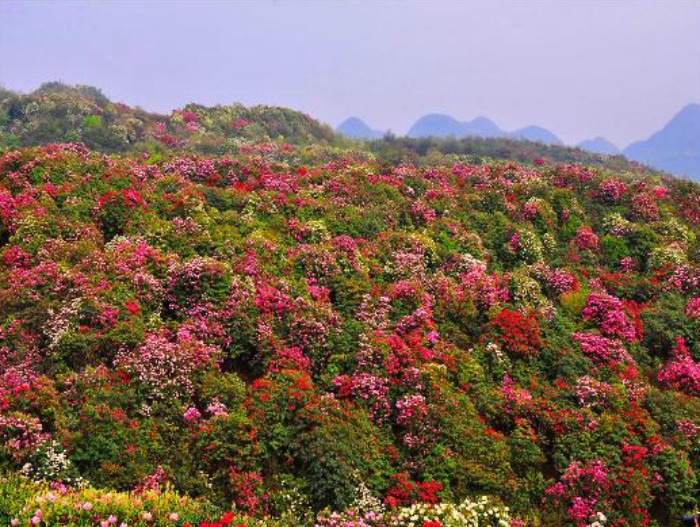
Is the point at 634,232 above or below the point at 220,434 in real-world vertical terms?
above

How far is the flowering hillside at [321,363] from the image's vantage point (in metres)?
10.8

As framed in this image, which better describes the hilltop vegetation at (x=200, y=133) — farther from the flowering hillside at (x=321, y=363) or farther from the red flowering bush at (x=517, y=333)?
the red flowering bush at (x=517, y=333)

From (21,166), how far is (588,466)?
67.3 ft

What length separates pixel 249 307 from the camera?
14797 millimetres

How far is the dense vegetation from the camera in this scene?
10781mm

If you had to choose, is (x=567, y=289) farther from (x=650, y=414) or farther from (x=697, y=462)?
(x=697, y=462)

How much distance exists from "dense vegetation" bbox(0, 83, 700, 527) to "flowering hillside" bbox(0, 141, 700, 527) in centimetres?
6

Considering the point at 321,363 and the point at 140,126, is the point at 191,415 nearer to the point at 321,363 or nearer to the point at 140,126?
the point at 321,363

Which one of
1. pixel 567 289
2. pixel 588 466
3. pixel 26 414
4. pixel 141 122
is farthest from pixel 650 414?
pixel 141 122

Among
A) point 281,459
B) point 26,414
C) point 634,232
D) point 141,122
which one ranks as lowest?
point 281,459

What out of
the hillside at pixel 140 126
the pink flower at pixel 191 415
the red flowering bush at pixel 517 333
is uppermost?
the hillside at pixel 140 126

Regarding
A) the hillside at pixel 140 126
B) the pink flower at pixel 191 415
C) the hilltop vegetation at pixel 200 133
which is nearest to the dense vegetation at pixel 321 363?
the pink flower at pixel 191 415

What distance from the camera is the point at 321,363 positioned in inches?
557

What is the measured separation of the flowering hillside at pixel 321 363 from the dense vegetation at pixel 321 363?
0.20 ft
